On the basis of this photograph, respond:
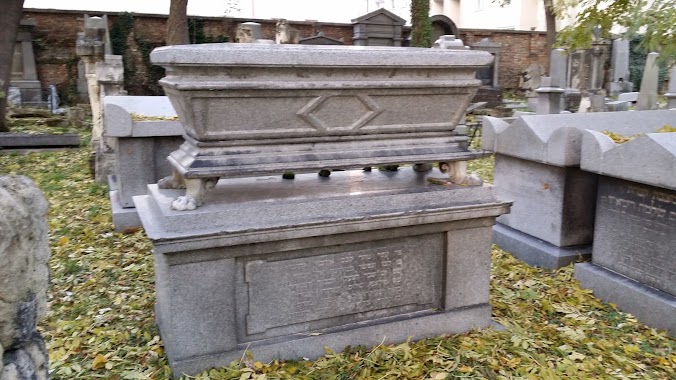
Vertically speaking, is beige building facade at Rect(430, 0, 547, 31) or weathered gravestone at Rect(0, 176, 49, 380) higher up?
beige building facade at Rect(430, 0, 547, 31)

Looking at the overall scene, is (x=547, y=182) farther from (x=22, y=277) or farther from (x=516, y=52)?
(x=516, y=52)

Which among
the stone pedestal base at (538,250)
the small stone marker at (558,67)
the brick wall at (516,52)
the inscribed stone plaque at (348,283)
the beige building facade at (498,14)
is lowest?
the stone pedestal base at (538,250)

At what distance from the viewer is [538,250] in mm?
4922

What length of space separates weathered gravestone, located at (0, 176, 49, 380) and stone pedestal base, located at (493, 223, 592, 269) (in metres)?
4.18

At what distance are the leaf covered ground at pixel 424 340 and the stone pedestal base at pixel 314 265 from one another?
142 mm

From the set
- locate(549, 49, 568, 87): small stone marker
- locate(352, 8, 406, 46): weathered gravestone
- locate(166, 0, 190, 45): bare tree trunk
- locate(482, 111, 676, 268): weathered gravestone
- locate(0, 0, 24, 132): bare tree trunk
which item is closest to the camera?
locate(482, 111, 676, 268): weathered gravestone

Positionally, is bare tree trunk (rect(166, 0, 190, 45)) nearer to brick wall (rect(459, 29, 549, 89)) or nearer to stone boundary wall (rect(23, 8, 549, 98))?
stone boundary wall (rect(23, 8, 549, 98))

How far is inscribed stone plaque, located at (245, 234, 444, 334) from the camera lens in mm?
3191

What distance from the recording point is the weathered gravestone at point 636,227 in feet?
12.2

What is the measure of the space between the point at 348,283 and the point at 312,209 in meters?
0.53

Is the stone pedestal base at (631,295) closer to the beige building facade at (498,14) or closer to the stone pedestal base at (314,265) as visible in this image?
the stone pedestal base at (314,265)

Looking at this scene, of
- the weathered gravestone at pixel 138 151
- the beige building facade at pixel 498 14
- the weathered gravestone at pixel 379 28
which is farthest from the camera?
the beige building facade at pixel 498 14

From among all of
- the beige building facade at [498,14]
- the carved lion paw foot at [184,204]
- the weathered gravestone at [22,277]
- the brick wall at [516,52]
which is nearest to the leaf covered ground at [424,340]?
the carved lion paw foot at [184,204]

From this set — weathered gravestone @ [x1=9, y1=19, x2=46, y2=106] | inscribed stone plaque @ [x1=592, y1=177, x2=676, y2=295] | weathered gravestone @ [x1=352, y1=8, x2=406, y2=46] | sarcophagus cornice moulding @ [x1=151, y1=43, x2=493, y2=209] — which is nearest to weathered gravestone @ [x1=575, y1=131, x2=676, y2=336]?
inscribed stone plaque @ [x1=592, y1=177, x2=676, y2=295]
